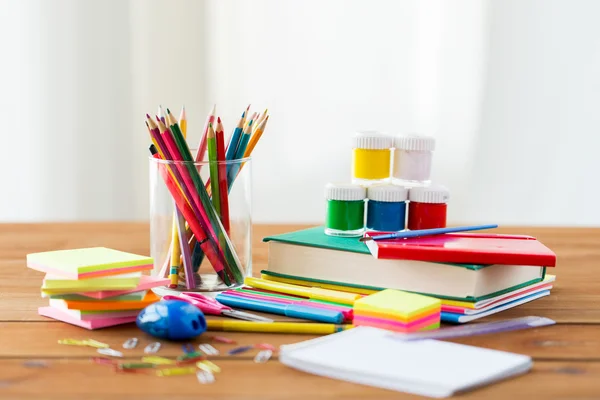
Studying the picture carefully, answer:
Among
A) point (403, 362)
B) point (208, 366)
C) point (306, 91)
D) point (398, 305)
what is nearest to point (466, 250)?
point (398, 305)

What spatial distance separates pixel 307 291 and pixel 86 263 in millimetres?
256

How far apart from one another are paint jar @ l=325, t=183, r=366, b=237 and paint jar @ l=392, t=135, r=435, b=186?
7 centimetres

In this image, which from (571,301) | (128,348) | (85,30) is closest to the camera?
(128,348)

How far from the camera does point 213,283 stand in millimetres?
1010

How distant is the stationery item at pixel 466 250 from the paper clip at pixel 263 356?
8.1 inches

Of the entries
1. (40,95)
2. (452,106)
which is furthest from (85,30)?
(452,106)

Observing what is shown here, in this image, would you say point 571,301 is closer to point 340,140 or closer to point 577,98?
point 340,140

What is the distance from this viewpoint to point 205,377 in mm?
699

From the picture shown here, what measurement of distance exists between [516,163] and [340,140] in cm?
60

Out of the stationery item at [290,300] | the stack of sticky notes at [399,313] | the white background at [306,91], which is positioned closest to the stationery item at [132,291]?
the stationery item at [290,300]

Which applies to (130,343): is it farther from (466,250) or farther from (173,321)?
(466,250)

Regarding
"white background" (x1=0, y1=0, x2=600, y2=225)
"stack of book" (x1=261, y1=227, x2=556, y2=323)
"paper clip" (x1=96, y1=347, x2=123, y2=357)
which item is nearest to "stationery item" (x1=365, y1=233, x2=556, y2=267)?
"stack of book" (x1=261, y1=227, x2=556, y2=323)

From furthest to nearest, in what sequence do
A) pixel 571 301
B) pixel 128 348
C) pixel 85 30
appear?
pixel 85 30 < pixel 571 301 < pixel 128 348

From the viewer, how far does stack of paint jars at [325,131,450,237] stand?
1.05 m
